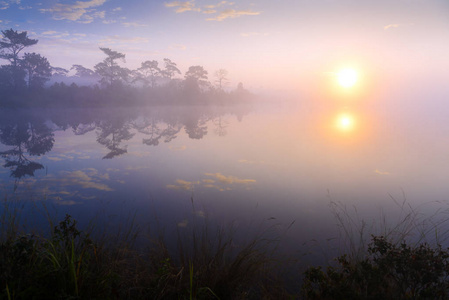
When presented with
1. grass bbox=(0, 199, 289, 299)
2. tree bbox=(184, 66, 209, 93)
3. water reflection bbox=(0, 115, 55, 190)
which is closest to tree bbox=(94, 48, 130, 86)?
tree bbox=(184, 66, 209, 93)

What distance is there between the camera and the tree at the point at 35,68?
1439 inches

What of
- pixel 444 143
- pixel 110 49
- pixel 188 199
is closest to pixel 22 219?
pixel 188 199

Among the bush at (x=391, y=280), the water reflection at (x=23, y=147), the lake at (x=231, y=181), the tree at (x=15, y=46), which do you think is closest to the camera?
the bush at (x=391, y=280)

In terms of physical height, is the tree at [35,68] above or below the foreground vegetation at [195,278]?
above

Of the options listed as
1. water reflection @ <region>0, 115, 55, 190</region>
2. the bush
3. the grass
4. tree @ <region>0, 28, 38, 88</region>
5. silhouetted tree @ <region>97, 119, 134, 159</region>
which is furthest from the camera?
tree @ <region>0, 28, 38, 88</region>

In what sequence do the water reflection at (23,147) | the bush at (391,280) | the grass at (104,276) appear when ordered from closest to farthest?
the grass at (104,276)
the bush at (391,280)
the water reflection at (23,147)

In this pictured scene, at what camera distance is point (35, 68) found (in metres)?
37.1

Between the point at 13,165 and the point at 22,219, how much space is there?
5.91m

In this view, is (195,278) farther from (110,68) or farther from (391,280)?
(110,68)

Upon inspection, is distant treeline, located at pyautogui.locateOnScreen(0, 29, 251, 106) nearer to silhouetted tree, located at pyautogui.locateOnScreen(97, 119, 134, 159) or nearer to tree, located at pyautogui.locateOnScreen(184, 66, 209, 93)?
tree, located at pyautogui.locateOnScreen(184, 66, 209, 93)

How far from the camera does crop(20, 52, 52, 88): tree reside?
36562 mm

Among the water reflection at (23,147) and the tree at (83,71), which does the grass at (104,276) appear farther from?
the tree at (83,71)

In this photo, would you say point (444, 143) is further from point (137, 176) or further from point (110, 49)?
point (110, 49)

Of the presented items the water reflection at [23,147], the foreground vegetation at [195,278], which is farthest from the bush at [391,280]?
the water reflection at [23,147]
